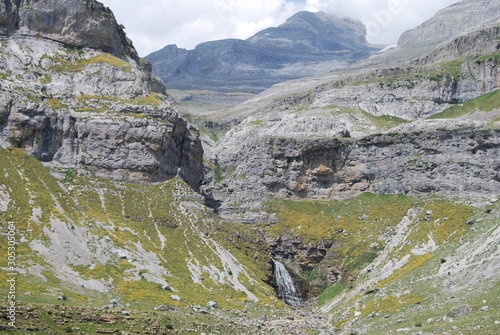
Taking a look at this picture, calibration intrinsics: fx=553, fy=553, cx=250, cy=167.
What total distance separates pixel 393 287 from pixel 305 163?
5956 cm

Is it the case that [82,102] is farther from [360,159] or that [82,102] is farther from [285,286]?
[360,159]

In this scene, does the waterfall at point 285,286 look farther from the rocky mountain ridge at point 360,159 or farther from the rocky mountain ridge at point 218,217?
the rocky mountain ridge at point 360,159

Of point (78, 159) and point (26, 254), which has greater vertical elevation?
point (78, 159)

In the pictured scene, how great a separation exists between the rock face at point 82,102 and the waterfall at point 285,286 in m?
31.6

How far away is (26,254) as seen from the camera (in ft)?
266

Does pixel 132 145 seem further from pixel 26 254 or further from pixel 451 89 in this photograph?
pixel 451 89

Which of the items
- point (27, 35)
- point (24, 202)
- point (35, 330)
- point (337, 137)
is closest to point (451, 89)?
point (337, 137)

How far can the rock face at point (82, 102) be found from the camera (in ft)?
372

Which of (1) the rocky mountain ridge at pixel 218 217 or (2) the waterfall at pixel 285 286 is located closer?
(1) the rocky mountain ridge at pixel 218 217

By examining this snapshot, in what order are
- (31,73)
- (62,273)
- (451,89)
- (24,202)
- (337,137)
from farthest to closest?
1. (451,89)
2. (337,137)
3. (31,73)
4. (24,202)
5. (62,273)

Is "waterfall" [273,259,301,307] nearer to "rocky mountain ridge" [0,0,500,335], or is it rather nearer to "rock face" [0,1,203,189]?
"rocky mountain ridge" [0,0,500,335]

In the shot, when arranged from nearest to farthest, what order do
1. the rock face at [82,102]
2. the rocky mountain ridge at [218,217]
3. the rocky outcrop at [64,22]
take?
the rocky mountain ridge at [218,217], the rock face at [82,102], the rocky outcrop at [64,22]

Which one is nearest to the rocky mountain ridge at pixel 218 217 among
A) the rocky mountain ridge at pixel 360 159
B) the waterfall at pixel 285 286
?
the rocky mountain ridge at pixel 360 159

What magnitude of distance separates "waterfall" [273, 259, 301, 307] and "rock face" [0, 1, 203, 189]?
1245 inches
